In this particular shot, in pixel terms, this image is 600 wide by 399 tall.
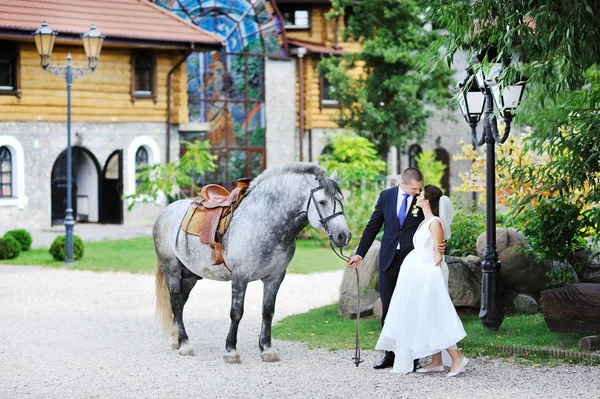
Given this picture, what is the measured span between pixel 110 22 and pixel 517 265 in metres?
20.3

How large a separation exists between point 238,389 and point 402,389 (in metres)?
1.40

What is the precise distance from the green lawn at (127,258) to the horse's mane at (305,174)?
981 centimetres

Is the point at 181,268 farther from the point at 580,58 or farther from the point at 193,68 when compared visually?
the point at 193,68

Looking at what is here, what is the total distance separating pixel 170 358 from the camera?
10602 millimetres

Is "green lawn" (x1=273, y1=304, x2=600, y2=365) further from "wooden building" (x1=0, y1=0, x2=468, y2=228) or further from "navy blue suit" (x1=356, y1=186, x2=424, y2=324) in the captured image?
"wooden building" (x1=0, y1=0, x2=468, y2=228)

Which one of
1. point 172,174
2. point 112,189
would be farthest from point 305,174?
point 112,189

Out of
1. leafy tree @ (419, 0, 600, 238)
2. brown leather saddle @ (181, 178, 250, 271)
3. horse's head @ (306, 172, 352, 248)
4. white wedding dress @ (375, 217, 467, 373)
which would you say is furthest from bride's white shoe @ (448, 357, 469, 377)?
brown leather saddle @ (181, 178, 250, 271)

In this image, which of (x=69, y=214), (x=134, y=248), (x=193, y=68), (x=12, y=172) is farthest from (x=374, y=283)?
(x=193, y=68)

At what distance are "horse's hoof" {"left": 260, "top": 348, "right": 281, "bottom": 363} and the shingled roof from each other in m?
19.1

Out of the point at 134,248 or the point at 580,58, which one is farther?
the point at 134,248

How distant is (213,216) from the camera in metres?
10.5

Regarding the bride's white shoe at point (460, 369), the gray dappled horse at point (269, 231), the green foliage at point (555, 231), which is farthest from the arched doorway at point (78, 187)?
the bride's white shoe at point (460, 369)

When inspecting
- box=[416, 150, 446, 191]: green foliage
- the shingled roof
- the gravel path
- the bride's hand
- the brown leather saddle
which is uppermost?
the shingled roof

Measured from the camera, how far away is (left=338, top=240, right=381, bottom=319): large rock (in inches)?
Result: 509
